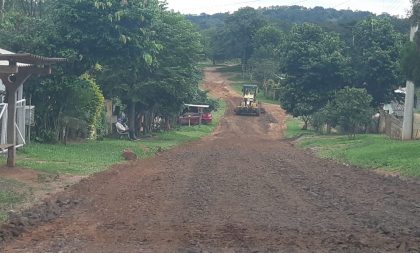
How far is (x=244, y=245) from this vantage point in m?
10.7

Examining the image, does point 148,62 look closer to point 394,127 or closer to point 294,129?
point 394,127

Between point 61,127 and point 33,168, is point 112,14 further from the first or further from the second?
point 33,168

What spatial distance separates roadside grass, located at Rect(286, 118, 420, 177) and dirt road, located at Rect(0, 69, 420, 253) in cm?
197

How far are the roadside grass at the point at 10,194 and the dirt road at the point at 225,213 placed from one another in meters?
0.62

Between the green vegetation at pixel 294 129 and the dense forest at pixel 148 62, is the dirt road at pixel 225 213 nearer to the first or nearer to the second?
the dense forest at pixel 148 62

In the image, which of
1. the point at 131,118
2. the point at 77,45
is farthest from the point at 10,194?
the point at 131,118

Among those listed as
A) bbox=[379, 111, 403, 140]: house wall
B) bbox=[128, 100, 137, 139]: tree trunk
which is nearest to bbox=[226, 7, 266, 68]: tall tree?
bbox=[379, 111, 403, 140]: house wall

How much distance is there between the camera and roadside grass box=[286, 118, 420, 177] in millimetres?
25547

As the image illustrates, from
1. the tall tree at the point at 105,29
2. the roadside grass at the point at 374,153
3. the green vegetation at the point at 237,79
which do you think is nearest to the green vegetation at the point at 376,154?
the roadside grass at the point at 374,153

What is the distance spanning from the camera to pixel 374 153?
Answer: 3052 centimetres

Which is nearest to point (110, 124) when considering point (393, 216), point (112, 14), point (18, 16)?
point (18, 16)

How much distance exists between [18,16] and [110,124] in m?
10.3

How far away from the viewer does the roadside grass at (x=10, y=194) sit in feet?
46.4

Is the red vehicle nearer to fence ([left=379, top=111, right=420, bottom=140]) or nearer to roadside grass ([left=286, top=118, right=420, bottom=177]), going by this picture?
fence ([left=379, top=111, right=420, bottom=140])
